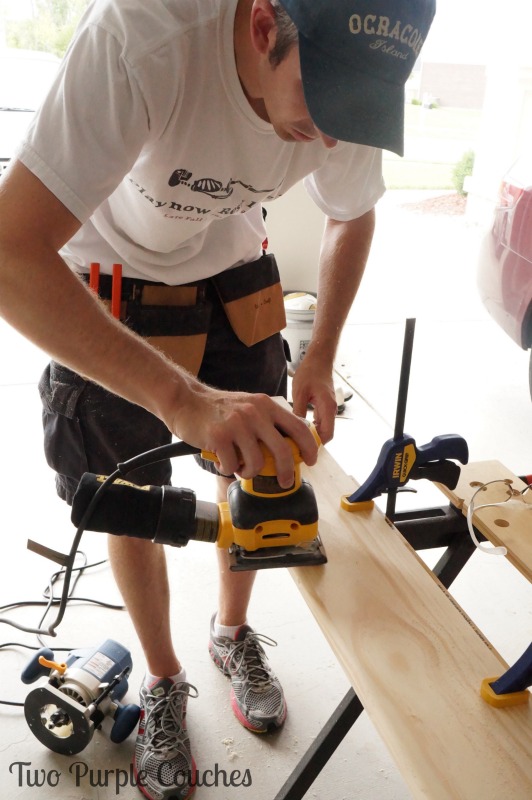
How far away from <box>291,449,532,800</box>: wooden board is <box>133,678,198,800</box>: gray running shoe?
0.60 metres

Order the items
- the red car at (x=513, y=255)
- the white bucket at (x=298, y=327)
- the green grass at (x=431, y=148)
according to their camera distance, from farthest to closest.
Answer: the green grass at (x=431, y=148) → the white bucket at (x=298, y=327) → the red car at (x=513, y=255)

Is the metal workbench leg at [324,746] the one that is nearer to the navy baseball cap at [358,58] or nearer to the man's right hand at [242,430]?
the man's right hand at [242,430]

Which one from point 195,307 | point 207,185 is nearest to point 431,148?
point 195,307

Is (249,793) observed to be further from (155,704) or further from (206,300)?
(206,300)

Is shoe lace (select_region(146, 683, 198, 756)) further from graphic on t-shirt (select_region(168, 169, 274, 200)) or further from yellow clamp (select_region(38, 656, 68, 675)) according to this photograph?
graphic on t-shirt (select_region(168, 169, 274, 200))

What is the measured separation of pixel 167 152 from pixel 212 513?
58 cm

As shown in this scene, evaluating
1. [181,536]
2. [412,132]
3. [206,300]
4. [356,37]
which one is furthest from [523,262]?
[412,132]

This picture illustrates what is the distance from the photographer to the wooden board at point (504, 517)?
4.08 feet

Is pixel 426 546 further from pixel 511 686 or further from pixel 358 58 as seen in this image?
pixel 358 58

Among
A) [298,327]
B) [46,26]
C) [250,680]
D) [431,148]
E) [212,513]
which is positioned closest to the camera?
[212,513]

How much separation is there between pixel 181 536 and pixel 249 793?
78 cm

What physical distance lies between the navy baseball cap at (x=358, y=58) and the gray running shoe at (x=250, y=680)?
4.01 ft

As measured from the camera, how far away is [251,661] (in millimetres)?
1712

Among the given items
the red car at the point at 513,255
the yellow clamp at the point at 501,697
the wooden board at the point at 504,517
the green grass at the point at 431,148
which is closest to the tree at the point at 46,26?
the red car at the point at 513,255
